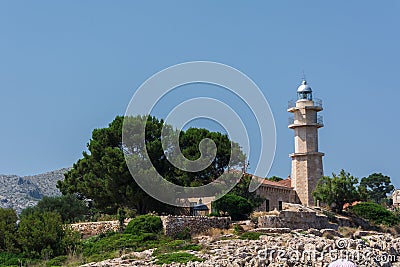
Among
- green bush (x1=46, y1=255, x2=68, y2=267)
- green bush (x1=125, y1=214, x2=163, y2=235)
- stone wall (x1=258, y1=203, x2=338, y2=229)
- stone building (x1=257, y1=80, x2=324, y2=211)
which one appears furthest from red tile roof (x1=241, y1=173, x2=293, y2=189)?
green bush (x1=46, y1=255, x2=68, y2=267)

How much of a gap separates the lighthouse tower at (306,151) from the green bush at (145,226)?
20427mm

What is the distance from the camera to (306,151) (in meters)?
50.5

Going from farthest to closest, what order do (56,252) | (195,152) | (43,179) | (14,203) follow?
(43,179) < (14,203) < (195,152) < (56,252)

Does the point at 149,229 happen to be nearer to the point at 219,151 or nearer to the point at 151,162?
the point at 151,162

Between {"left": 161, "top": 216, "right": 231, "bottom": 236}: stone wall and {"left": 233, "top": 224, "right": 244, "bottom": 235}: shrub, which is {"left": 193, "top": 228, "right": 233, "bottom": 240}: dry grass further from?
{"left": 161, "top": 216, "right": 231, "bottom": 236}: stone wall

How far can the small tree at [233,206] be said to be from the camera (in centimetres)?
3644

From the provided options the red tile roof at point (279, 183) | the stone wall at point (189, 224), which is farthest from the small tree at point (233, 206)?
the red tile roof at point (279, 183)

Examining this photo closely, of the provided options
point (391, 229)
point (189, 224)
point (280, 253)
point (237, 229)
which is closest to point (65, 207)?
point (189, 224)

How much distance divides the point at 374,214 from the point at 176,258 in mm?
23523

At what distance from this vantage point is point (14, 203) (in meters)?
87.1

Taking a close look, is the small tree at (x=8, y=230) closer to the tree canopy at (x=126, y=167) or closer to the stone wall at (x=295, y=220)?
the tree canopy at (x=126, y=167)

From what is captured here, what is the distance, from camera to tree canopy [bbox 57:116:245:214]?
3872 cm

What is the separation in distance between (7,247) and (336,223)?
20.2 m

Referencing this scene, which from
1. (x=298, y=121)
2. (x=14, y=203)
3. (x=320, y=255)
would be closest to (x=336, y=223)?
(x=298, y=121)
